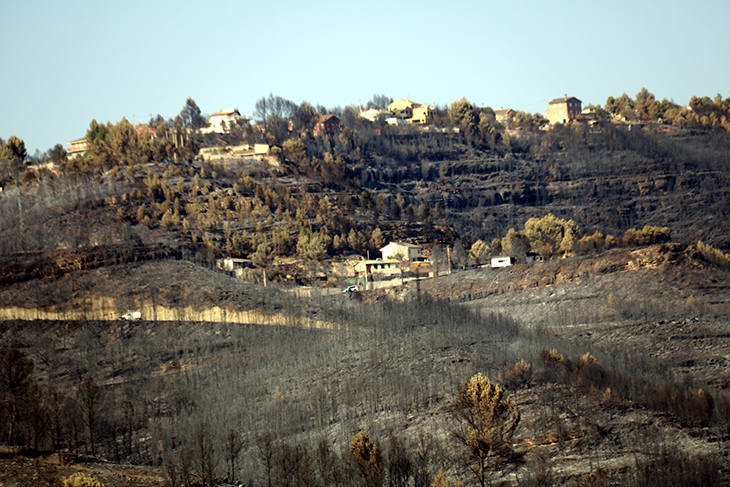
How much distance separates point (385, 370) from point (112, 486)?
33.6 metres

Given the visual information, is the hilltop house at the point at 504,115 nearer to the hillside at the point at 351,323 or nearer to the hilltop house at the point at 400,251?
the hillside at the point at 351,323

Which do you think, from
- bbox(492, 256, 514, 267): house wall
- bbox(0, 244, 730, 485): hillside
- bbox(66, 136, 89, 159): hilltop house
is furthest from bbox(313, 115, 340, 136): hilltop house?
bbox(0, 244, 730, 485): hillside

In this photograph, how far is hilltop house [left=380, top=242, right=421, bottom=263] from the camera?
383ft

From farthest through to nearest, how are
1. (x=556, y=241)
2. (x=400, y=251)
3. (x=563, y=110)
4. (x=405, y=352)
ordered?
(x=563, y=110), (x=556, y=241), (x=400, y=251), (x=405, y=352)

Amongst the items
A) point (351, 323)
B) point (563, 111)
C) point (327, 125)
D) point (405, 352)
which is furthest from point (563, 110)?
point (405, 352)

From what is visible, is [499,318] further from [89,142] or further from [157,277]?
[89,142]

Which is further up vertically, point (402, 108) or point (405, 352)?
point (402, 108)

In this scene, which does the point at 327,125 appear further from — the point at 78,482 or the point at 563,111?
the point at 78,482

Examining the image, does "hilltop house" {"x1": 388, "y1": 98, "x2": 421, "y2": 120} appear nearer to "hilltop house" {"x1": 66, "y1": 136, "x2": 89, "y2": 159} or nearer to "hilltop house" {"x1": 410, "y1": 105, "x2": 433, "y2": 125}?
"hilltop house" {"x1": 410, "y1": 105, "x2": 433, "y2": 125}

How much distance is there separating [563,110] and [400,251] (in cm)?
8157

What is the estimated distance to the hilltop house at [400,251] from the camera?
383 feet

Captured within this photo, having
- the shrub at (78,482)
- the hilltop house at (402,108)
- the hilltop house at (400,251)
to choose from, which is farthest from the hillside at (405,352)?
the hilltop house at (402,108)

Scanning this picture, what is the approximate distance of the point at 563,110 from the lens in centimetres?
18638

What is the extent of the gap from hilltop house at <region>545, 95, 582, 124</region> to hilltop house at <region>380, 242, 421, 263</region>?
76.9m
